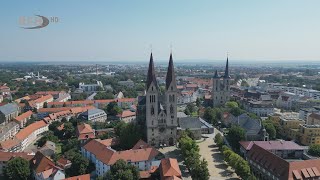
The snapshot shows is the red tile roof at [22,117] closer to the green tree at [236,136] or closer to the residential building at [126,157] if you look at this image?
the residential building at [126,157]

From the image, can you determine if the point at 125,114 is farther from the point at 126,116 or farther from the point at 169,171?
the point at 169,171

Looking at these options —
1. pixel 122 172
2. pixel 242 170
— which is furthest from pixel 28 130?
pixel 242 170

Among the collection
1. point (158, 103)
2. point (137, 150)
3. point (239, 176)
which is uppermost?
point (158, 103)

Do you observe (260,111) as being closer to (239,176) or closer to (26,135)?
(239,176)

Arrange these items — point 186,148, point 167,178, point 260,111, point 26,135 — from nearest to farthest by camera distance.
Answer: point 167,178
point 186,148
point 26,135
point 260,111

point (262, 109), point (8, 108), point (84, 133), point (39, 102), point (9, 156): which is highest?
point (262, 109)

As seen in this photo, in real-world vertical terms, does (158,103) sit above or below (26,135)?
above

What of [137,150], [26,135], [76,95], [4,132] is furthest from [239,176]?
[76,95]
